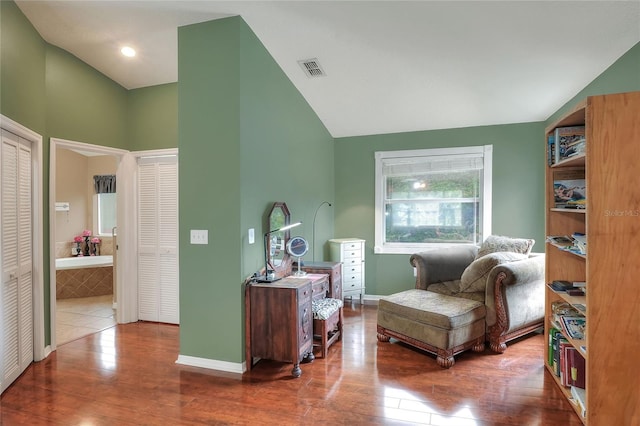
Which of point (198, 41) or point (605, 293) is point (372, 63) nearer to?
point (198, 41)

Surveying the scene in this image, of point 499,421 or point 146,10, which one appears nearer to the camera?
point 499,421

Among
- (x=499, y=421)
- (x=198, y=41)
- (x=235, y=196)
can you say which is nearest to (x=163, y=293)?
(x=235, y=196)

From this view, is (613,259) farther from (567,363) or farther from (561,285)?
(567,363)

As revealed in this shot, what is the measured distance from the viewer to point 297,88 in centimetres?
368

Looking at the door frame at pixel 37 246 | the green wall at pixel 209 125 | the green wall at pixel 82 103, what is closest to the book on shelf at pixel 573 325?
the green wall at pixel 209 125

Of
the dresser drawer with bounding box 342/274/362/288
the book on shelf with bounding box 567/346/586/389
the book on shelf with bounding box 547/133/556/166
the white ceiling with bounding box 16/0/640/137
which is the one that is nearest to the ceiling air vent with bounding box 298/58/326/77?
the white ceiling with bounding box 16/0/640/137

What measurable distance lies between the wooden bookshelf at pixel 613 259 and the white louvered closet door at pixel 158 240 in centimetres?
365

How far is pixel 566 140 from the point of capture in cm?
229

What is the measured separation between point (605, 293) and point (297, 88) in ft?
10.5

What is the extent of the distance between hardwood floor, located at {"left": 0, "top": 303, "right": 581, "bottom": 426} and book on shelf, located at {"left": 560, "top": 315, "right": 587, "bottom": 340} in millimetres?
444

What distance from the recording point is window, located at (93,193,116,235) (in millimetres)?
6225

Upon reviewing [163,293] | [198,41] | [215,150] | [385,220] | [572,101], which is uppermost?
[198,41]

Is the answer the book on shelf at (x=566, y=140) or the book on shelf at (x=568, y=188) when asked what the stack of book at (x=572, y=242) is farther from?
the book on shelf at (x=566, y=140)

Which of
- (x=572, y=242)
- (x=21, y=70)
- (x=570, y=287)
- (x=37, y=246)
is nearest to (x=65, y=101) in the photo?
(x=21, y=70)
